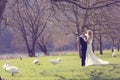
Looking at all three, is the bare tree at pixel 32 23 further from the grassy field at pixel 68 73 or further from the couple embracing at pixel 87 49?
the grassy field at pixel 68 73

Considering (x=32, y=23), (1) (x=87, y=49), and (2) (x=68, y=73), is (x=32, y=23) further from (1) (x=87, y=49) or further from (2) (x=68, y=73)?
(2) (x=68, y=73)

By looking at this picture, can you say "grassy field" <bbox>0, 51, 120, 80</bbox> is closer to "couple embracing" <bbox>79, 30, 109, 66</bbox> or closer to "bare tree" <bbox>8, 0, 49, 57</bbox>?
"couple embracing" <bbox>79, 30, 109, 66</bbox>

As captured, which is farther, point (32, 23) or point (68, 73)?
point (32, 23)

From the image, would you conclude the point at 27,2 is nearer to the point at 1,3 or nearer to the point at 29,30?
the point at 1,3

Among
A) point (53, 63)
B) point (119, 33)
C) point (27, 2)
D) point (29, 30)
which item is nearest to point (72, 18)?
point (119, 33)

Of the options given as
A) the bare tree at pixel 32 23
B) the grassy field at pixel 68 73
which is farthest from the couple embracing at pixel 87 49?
the bare tree at pixel 32 23

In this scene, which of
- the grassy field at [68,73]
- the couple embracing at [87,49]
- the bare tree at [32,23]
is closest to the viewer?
the grassy field at [68,73]

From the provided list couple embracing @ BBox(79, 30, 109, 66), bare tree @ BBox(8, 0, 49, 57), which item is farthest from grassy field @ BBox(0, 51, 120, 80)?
bare tree @ BBox(8, 0, 49, 57)

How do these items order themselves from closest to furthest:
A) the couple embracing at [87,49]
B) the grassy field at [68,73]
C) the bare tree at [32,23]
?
the grassy field at [68,73] < the couple embracing at [87,49] < the bare tree at [32,23]

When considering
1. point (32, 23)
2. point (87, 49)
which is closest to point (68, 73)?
point (87, 49)

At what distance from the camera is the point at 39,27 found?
2726 inches

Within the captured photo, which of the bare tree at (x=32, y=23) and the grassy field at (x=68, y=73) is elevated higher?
the grassy field at (x=68, y=73)

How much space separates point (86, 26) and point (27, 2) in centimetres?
2516

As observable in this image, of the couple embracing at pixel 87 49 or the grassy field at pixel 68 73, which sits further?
the couple embracing at pixel 87 49
